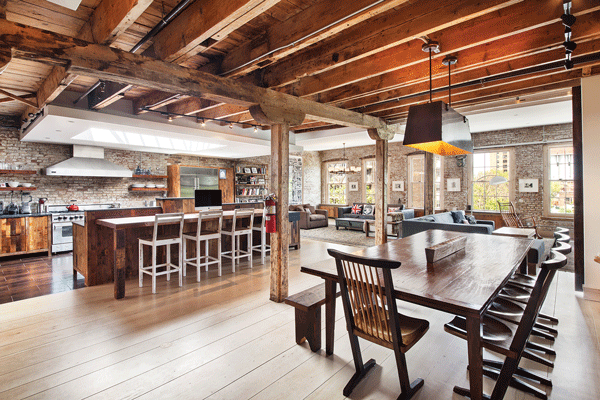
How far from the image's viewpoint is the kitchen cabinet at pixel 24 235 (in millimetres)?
5984

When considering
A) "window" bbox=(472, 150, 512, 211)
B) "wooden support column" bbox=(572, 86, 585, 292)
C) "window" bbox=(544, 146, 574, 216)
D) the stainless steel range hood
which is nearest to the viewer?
"wooden support column" bbox=(572, 86, 585, 292)

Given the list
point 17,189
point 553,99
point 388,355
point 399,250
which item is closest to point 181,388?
point 388,355

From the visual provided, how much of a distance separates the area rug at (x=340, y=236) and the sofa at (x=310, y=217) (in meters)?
0.25

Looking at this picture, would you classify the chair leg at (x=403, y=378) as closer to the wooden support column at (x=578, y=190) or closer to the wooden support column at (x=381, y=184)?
the wooden support column at (x=578, y=190)

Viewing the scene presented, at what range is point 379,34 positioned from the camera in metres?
2.75

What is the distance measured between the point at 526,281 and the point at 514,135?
738 centimetres

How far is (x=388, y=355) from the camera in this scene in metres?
2.50

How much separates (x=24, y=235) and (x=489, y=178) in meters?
11.6

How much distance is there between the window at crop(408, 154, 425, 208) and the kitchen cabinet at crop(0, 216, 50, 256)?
10.1 metres

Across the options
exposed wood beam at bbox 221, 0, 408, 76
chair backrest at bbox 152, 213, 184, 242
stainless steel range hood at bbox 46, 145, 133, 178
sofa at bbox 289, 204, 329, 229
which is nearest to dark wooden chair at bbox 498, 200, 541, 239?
sofa at bbox 289, 204, 329, 229

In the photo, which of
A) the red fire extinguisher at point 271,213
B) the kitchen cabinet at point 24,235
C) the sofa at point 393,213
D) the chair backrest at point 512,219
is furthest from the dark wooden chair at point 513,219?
the kitchen cabinet at point 24,235

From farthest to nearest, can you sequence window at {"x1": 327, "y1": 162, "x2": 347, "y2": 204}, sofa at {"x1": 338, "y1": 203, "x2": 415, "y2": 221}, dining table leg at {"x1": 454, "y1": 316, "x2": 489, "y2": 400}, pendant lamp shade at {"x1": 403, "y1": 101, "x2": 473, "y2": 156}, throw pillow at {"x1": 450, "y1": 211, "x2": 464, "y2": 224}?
window at {"x1": 327, "y1": 162, "x2": 347, "y2": 204} → sofa at {"x1": 338, "y1": 203, "x2": 415, "y2": 221} → throw pillow at {"x1": 450, "y1": 211, "x2": 464, "y2": 224} → pendant lamp shade at {"x1": 403, "y1": 101, "x2": 473, "y2": 156} → dining table leg at {"x1": 454, "y1": 316, "x2": 489, "y2": 400}

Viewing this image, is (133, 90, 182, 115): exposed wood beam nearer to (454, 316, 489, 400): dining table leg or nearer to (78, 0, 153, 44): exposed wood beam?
(78, 0, 153, 44): exposed wood beam

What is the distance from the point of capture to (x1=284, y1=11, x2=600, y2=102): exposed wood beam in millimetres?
2775
